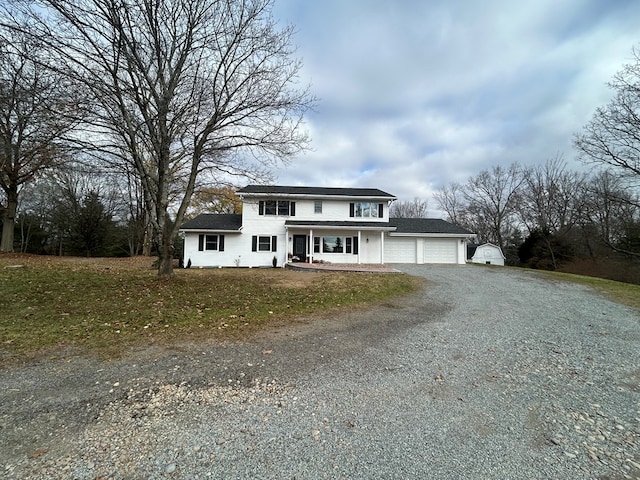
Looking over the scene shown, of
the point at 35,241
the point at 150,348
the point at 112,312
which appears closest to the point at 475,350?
the point at 150,348

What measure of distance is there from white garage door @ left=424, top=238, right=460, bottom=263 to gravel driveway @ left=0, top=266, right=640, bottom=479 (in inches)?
638

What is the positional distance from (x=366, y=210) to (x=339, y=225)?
120 inches

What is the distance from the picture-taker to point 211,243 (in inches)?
763

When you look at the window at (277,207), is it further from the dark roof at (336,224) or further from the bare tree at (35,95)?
the bare tree at (35,95)

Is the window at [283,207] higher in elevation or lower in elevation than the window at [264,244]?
higher

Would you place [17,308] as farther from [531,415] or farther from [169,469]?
[531,415]

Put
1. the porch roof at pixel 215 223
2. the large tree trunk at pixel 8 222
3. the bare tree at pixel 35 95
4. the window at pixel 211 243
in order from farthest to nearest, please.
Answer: the large tree trunk at pixel 8 222 → the window at pixel 211 243 → the porch roof at pixel 215 223 → the bare tree at pixel 35 95

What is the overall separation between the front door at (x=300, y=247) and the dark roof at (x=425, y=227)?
6.49m

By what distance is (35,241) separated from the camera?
31094 mm

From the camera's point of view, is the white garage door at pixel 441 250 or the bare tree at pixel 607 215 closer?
the white garage door at pixel 441 250

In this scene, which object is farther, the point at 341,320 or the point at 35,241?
the point at 35,241

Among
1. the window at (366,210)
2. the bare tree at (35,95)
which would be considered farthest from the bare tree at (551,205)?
the bare tree at (35,95)

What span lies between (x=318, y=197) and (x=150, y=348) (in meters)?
16.5

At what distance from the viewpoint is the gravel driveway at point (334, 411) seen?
2207 mm
